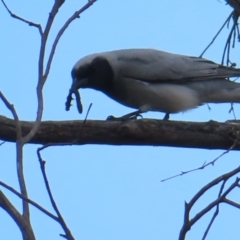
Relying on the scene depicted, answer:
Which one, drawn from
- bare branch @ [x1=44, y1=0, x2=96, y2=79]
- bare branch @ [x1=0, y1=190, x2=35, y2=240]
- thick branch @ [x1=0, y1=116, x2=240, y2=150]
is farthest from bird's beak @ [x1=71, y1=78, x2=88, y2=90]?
bare branch @ [x1=0, y1=190, x2=35, y2=240]

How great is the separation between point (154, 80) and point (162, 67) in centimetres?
22

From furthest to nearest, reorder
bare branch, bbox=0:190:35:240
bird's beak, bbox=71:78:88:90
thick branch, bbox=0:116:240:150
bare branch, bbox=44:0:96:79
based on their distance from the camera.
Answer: bird's beak, bbox=71:78:88:90 → thick branch, bbox=0:116:240:150 → bare branch, bbox=44:0:96:79 → bare branch, bbox=0:190:35:240

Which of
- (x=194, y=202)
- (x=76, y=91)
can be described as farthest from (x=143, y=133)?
(x=194, y=202)

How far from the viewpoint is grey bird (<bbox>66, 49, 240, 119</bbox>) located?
5.59 metres

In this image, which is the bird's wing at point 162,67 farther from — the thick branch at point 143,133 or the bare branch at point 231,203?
the bare branch at point 231,203

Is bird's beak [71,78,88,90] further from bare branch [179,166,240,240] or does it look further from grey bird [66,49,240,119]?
bare branch [179,166,240,240]

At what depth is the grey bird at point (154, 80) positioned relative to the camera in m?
5.59

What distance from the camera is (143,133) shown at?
418 centimetres

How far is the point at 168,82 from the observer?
5.84 meters

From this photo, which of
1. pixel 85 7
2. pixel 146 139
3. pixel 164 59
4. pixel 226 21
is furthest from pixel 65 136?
pixel 164 59

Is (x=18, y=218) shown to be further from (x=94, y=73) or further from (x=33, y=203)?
(x=94, y=73)

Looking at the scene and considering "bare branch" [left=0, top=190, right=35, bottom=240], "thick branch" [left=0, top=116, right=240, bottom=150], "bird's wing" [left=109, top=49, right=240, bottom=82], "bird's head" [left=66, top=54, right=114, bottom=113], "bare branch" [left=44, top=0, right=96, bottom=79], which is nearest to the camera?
"bare branch" [left=0, top=190, right=35, bottom=240]

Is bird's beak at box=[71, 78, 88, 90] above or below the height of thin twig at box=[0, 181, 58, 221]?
above

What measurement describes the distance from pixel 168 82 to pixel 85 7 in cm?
344
